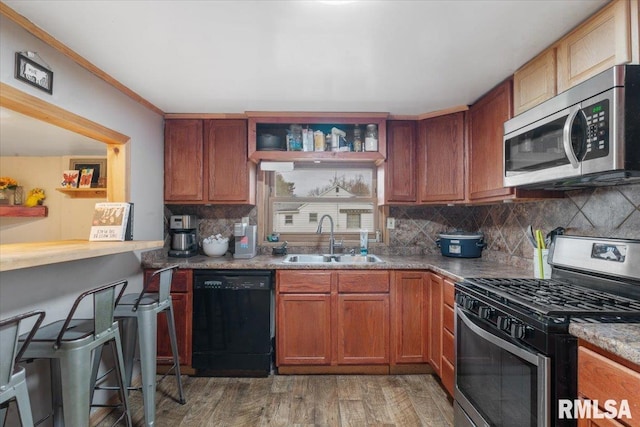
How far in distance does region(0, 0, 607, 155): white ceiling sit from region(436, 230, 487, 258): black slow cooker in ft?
3.82

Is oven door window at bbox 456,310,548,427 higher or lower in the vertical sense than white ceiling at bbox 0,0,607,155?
lower

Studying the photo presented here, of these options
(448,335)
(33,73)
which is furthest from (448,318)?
(33,73)

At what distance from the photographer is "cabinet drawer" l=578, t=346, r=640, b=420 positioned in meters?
0.88

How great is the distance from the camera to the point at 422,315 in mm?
2561

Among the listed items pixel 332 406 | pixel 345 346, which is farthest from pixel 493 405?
pixel 345 346

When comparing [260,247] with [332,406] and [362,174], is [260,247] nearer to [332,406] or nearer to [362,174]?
[362,174]

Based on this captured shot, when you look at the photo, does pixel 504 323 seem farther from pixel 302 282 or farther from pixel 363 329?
pixel 302 282

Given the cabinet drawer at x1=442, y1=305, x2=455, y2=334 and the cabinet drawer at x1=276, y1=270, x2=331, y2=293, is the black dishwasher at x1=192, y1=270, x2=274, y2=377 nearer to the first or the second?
the cabinet drawer at x1=276, y1=270, x2=331, y2=293

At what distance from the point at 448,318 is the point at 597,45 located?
1711mm

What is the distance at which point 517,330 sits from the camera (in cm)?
127

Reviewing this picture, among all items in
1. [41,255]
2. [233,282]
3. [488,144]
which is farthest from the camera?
[233,282]

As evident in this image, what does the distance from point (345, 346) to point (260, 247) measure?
4.09 ft

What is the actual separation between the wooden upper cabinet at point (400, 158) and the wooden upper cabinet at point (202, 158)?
51.6 inches

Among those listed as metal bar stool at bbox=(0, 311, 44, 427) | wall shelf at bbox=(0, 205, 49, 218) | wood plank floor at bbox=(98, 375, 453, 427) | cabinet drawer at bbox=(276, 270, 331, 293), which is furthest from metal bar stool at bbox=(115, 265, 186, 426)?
wall shelf at bbox=(0, 205, 49, 218)
